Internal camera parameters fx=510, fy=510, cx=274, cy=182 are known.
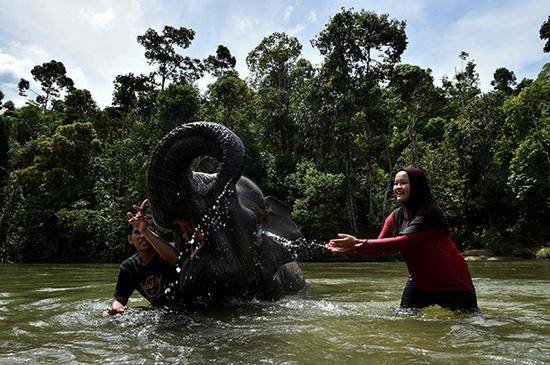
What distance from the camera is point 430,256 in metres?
4.21

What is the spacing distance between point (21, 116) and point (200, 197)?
1657 inches

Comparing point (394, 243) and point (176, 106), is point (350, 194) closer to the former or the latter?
point (176, 106)

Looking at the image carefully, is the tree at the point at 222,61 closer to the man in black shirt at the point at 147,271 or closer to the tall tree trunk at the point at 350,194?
the tall tree trunk at the point at 350,194

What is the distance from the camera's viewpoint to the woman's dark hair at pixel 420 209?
4.12 meters

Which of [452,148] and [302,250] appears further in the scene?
[452,148]

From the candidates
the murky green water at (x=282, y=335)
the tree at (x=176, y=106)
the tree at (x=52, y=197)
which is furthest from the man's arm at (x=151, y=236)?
the tree at (x=52, y=197)

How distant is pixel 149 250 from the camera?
4.70m

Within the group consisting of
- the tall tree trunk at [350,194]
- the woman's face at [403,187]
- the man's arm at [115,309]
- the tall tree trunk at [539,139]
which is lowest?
the man's arm at [115,309]

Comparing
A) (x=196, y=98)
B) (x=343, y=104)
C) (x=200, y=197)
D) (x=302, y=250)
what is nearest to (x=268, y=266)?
(x=302, y=250)

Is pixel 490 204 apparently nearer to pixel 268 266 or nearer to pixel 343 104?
pixel 343 104

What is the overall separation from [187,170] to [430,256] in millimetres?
2206

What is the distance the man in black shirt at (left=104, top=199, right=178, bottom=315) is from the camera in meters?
4.60

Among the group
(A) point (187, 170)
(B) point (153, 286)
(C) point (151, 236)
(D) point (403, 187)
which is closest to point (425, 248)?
(D) point (403, 187)

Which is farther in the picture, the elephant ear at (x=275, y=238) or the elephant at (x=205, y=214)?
the elephant ear at (x=275, y=238)
